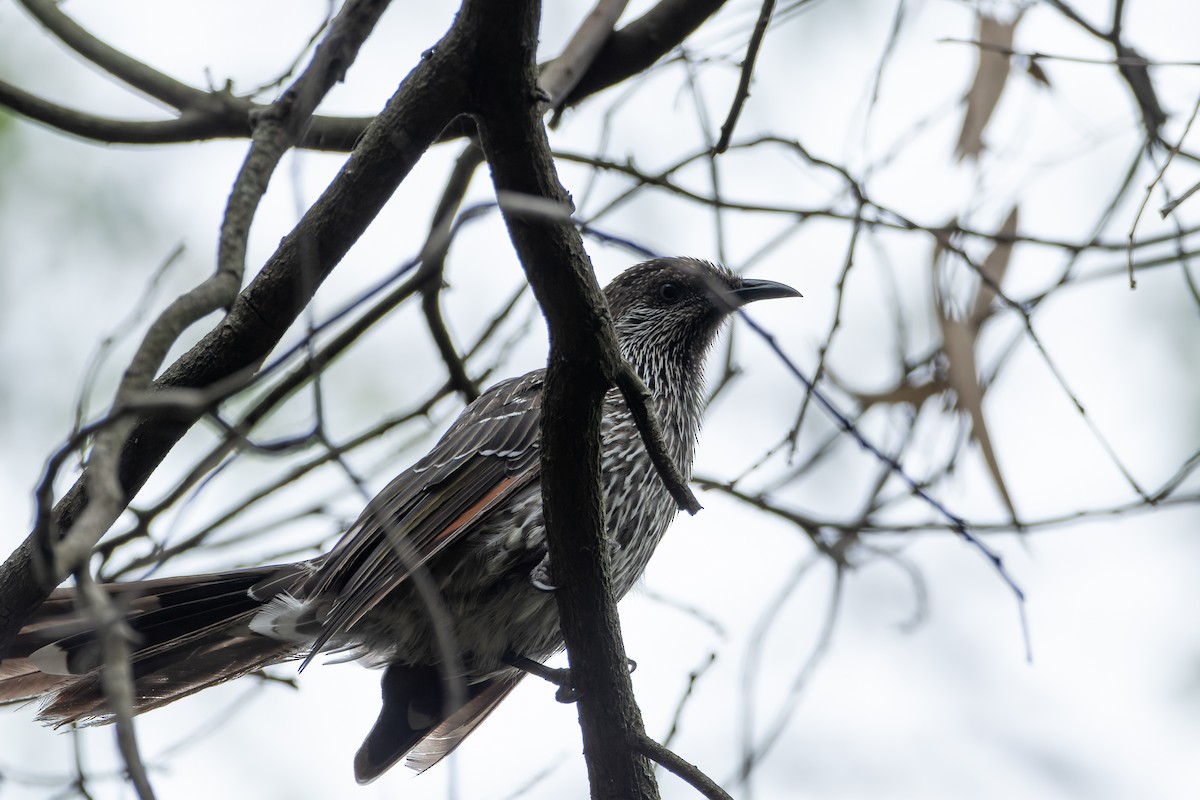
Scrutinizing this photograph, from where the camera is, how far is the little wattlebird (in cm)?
367

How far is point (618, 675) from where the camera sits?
122 inches

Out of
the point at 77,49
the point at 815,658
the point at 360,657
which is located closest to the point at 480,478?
the point at 360,657

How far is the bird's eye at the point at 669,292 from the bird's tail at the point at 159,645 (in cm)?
195

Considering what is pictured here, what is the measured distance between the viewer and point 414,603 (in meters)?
3.93

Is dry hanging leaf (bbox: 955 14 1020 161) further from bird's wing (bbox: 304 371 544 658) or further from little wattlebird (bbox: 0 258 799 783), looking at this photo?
bird's wing (bbox: 304 371 544 658)

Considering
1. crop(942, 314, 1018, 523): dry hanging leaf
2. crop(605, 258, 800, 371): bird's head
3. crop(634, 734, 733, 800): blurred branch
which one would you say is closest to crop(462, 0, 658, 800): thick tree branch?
crop(634, 734, 733, 800): blurred branch

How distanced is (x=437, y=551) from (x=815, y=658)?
1.53 metres

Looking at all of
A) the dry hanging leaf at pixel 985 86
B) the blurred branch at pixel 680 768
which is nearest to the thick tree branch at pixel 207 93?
the dry hanging leaf at pixel 985 86

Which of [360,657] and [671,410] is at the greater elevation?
[671,410]

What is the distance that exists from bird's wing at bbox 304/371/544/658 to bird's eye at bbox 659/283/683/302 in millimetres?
982

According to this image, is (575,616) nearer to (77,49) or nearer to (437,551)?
(437,551)

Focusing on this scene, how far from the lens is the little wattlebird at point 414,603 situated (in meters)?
3.67

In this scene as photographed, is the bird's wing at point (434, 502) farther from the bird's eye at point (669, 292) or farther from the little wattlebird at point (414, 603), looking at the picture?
the bird's eye at point (669, 292)

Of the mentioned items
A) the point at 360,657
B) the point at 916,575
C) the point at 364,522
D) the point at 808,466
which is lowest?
the point at 360,657
